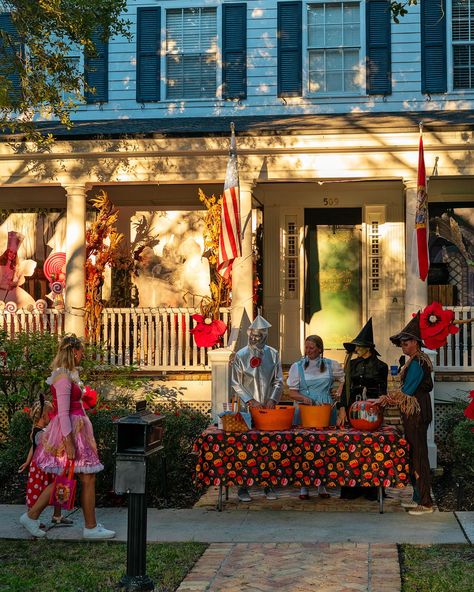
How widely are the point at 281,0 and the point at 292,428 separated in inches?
360

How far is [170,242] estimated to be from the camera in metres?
15.8

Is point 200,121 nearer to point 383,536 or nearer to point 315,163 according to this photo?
point 315,163

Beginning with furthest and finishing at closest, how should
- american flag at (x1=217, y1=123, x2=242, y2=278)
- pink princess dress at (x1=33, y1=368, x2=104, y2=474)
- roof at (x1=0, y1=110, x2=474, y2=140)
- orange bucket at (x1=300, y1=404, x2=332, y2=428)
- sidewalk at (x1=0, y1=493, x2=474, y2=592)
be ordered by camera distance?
roof at (x1=0, y1=110, x2=474, y2=140)
american flag at (x1=217, y1=123, x2=242, y2=278)
orange bucket at (x1=300, y1=404, x2=332, y2=428)
pink princess dress at (x1=33, y1=368, x2=104, y2=474)
sidewalk at (x1=0, y1=493, x2=474, y2=592)

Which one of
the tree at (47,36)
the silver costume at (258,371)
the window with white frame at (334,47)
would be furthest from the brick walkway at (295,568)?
the window with white frame at (334,47)

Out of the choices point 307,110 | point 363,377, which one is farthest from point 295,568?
point 307,110

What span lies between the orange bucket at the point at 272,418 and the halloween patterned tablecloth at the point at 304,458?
0.11 metres

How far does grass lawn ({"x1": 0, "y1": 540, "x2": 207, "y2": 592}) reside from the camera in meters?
6.47

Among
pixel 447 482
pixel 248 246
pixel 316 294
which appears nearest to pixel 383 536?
pixel 447 482

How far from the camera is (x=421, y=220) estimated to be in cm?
1222

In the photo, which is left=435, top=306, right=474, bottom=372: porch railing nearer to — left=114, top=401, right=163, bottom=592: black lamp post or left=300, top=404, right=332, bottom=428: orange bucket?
left=300, top=404, right=332, bottom=428: orange bucket

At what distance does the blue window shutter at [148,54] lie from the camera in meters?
16.1

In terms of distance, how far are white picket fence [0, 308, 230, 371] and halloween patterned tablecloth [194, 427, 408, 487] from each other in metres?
4.59

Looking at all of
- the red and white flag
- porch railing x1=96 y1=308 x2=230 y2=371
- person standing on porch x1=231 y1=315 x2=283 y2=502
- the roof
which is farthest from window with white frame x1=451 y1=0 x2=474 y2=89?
person standing on porch x1=231 y1=315 x2=283 y2=502

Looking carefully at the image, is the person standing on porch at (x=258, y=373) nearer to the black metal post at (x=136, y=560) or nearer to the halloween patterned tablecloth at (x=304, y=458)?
the halloween patterned tablecloth at (x=304, y=458)
